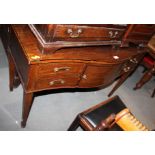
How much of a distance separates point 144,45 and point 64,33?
1010mm

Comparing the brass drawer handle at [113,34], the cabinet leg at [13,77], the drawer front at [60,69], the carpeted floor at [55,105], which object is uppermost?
the brass drawer handle at [113,34]

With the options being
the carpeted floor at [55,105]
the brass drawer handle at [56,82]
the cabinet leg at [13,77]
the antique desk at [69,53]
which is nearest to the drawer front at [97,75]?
the antique desk at [69,53]

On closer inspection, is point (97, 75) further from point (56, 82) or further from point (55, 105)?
point (55, 105)

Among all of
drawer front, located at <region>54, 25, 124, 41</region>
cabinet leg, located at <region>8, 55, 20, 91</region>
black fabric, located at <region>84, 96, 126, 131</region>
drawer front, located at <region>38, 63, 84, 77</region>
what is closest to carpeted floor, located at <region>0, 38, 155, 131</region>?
cabinet leg, located at <region>8, 55, 20, 91</region>

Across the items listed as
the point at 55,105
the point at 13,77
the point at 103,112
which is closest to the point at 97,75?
the point at 103,112

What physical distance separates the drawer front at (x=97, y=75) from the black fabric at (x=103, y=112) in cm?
22

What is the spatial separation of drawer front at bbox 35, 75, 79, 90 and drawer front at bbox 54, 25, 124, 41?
31cm

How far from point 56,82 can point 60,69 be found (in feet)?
0.52

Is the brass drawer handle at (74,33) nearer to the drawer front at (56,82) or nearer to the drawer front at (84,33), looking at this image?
the drawer front at (84,33)

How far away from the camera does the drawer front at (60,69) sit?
133cm

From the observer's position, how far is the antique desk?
1278 mm
